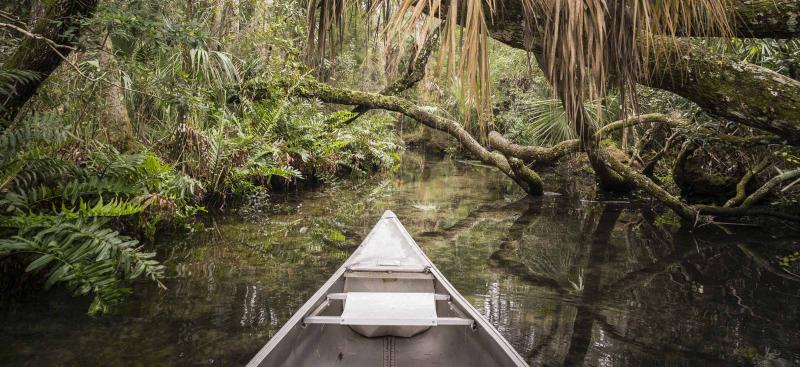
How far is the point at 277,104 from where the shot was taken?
8.54 metres

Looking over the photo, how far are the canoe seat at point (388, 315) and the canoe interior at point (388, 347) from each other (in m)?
0.05

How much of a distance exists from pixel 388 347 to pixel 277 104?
6284 millimetres

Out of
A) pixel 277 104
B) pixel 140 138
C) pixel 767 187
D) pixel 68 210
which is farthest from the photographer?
pixel 277 104

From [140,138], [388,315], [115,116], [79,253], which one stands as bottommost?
[388,315]

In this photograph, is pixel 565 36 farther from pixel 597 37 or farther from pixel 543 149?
pixel 543 149

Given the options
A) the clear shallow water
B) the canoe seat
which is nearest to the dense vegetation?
the clear shallow water

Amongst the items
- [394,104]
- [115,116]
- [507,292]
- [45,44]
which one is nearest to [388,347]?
[507,292]

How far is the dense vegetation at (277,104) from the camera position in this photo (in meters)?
2.62

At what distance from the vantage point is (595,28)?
7.80ft

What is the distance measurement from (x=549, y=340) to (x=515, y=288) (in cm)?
119

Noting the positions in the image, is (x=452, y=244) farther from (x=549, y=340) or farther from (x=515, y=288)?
Result: (x=549, y=340)

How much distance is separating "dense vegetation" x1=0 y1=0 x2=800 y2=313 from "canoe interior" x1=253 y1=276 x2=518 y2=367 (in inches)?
42.7

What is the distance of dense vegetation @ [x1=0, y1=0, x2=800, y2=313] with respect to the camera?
2.62 meters

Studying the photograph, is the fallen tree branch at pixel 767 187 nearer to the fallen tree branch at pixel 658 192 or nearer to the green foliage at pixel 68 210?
the fallen tree branch at pixel 658 192
